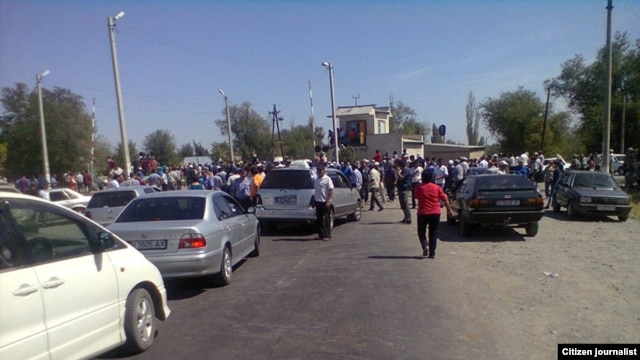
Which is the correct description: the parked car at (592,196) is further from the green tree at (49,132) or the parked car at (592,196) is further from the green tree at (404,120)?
the green tree at (404,120)

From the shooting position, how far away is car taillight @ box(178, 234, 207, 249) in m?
7.30

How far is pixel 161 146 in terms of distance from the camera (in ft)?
242

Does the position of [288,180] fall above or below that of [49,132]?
below

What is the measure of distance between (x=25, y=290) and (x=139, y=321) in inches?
63.5

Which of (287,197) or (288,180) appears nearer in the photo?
(287,197)

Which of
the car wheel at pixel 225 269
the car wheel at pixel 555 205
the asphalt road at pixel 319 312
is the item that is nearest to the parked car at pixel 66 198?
the asphalt road at pixel 319 312

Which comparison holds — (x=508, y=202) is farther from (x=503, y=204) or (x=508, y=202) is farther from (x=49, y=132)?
(x=49, y=132)

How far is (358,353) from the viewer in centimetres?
502

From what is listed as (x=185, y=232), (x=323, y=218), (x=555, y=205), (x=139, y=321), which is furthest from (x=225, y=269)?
(x=555, y=205)

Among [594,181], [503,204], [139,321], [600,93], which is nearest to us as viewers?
[139,321]

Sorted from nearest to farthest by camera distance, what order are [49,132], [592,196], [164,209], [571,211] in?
[164,209]
[592,196]
[571,211]
[49,132]

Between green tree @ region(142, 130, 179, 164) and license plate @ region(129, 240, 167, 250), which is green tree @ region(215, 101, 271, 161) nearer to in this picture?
green tree @ region(142, 130, 179, 164)

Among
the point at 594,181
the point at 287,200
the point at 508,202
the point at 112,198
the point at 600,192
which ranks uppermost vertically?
the point at 112,198

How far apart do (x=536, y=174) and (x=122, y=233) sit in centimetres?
2351
